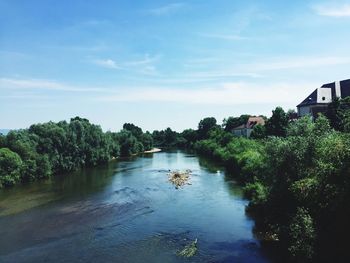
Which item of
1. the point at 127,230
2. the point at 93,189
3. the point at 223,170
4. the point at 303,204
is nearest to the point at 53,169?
the point at 93,189

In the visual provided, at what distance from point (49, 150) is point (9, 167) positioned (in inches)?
466

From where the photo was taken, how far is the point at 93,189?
46094 mm

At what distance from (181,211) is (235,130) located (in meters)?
86.8

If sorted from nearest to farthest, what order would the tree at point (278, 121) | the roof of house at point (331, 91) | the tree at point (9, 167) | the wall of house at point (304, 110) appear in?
Answer: 1. the tree at point (9, 167)
2. the tree at point (278, 121)
3. the roof of house at point (331, 91)
4. the wall of house at point (304, 110)

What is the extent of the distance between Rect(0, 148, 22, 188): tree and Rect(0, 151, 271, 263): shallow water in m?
2.37

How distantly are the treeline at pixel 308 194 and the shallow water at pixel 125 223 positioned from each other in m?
2.18

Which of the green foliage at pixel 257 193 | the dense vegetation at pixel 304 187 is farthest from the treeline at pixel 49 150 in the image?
the green foliage at pixel 257 193

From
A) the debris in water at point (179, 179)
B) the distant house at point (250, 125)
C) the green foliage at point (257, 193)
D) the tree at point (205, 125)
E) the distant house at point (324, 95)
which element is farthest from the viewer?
the tree at point (205, 125)

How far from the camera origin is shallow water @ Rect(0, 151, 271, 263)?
75.2 feet

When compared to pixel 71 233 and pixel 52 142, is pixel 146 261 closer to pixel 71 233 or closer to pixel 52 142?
pixel 71 233

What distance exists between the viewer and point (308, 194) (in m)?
19.5

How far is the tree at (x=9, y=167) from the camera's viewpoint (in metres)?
49.0

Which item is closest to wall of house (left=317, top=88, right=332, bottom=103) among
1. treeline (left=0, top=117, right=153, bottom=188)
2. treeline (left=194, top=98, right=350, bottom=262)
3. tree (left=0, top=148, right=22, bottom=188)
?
treeline (left=194, top=98, right=350, bottom=262)

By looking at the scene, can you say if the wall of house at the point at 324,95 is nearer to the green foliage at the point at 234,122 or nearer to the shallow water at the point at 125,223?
the shallow water at the point at 125,223
